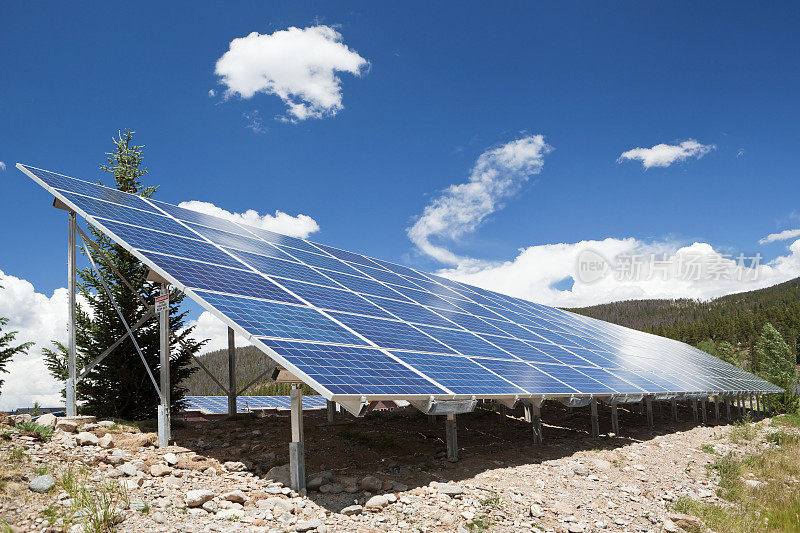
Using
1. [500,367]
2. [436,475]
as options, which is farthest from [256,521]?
[500,367]

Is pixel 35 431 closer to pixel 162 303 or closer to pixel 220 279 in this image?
pixel 162 303

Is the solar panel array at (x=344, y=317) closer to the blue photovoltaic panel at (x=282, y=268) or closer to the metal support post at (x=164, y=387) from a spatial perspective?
the blue photovoltaic panel at (x=282, y=268)

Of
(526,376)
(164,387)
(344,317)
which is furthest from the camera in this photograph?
(526,376)

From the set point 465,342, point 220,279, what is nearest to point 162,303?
point 220,279

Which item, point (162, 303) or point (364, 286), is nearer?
point (162, 303)

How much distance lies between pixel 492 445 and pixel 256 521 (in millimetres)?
10831

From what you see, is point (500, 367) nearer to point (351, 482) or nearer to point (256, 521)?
point (351, 482)

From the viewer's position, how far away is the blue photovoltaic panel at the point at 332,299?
52.1 ft

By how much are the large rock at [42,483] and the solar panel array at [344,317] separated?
4.22m

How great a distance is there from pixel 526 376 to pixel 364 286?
6505 millimetres

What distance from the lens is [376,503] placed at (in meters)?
11.3

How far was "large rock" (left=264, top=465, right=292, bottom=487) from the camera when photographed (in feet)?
41.0

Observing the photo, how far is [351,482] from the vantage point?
1275 cm

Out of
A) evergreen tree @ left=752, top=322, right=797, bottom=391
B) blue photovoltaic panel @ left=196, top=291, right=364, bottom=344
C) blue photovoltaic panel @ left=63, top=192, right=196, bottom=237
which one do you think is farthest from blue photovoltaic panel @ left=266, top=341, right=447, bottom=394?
evergreen tree @ left=752, top=322, right=797, bottom=391
